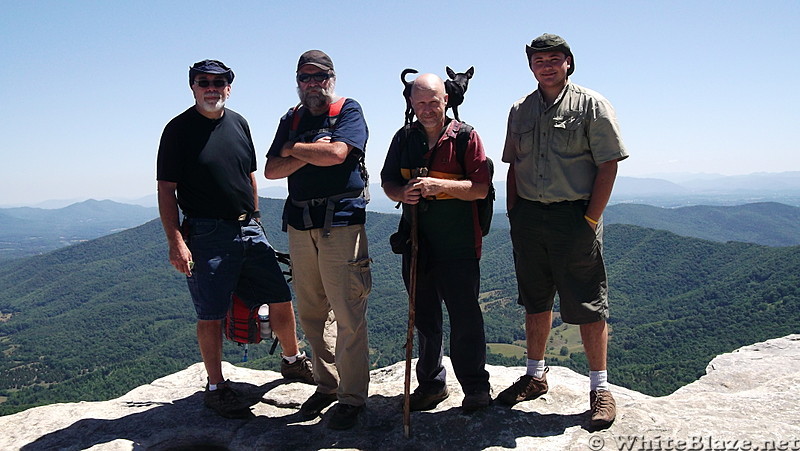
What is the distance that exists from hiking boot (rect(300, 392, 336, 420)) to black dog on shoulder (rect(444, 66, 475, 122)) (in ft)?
10.3

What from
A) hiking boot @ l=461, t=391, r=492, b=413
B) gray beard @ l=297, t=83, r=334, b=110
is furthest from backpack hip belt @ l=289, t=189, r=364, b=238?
hiking boot @ l=461, t=391, r=492, b=413

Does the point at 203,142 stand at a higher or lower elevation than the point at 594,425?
higher

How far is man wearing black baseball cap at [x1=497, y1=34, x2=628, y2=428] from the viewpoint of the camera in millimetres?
4605

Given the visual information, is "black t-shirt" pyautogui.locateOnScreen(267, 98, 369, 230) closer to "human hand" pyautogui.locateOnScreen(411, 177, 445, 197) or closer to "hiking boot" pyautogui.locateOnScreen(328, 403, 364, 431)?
"human hand" pyautogui.locateOnScreen(411, 177, 445, 197)

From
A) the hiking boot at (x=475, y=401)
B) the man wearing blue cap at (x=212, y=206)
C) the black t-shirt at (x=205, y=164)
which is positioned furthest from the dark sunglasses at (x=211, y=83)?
the hiking boot at (x=475, y=401)

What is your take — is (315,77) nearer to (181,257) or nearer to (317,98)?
(317,98)

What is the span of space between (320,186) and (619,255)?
631 ft

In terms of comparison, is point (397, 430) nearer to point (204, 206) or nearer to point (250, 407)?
point (250, 407)

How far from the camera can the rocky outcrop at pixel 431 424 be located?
439 centimetres

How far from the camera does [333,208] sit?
4785mm

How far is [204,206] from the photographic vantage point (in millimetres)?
5141

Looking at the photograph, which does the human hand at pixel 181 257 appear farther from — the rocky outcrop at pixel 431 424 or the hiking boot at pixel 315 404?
the hiking boot at pixel 315 404

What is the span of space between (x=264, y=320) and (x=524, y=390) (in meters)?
2.91

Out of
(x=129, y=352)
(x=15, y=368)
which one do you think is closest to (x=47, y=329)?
(x=15, y=368)
